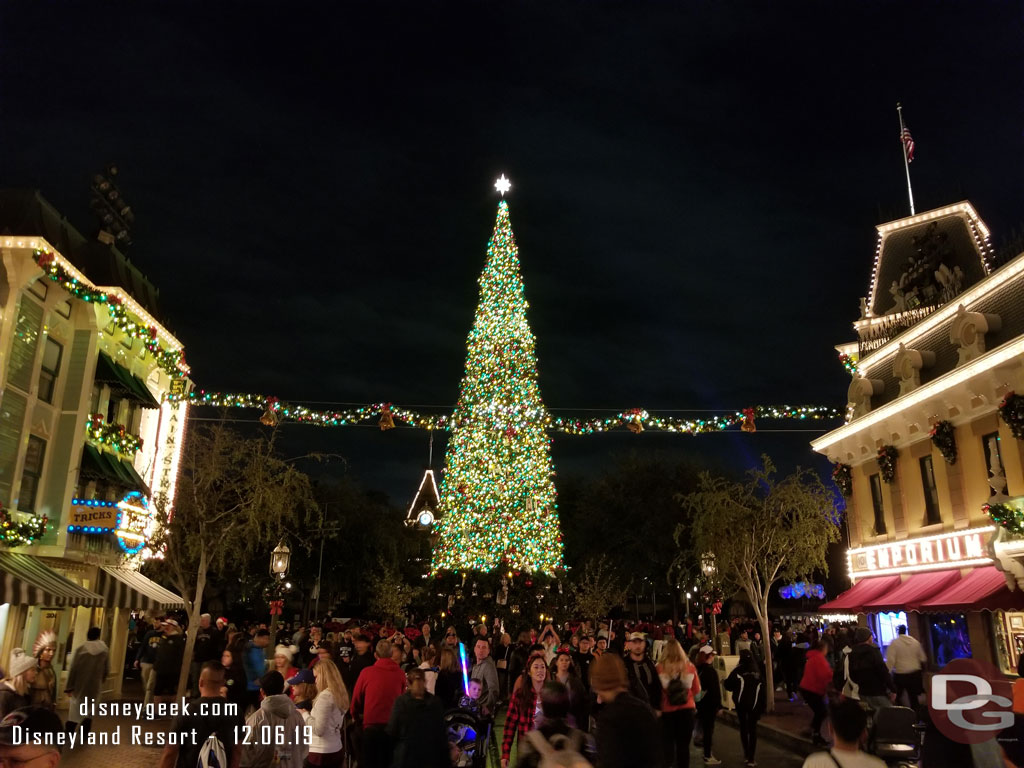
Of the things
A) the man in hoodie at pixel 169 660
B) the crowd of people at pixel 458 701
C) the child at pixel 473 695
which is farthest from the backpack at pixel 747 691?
the man in hoodie at pixel 169 660

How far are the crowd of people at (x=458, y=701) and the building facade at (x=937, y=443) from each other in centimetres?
592

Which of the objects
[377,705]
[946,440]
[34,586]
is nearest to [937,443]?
[946,440]

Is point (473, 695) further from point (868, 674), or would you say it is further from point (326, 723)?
point (868, 674)

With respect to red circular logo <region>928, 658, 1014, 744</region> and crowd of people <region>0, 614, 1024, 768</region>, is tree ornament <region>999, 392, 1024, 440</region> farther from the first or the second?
red circular logo <region>928, 658, 1014, 744</region>

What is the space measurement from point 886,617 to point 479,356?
16983 mm

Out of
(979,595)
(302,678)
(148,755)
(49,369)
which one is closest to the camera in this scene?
(302,678)

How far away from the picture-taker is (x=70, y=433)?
67.8ft

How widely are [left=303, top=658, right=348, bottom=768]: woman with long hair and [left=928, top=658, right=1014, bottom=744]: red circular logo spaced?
5.75 m

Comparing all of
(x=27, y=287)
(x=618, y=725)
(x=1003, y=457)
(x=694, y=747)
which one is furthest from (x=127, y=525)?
(x=1003, y=457)

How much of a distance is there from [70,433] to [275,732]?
17191 mm

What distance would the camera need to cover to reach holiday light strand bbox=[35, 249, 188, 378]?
18766 mm

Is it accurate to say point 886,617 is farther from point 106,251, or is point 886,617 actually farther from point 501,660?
point 106,251

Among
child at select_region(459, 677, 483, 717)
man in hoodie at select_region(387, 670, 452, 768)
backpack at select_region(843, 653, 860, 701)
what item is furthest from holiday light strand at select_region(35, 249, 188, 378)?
backpack at select_region(843, 653, 860, 701)

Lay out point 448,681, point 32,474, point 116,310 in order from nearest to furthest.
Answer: point 448,681 < point 32,474 < point 116,310
